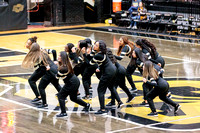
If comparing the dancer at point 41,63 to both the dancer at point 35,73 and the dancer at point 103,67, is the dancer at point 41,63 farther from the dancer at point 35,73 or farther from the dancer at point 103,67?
the dancer at point 103,67

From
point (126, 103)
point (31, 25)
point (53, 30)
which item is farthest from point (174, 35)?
point (126, 103)

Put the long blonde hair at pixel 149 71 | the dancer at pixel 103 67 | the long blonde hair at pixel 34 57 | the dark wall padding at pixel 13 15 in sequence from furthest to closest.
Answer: the dark wall padding at pixel 13 15, the long blonde hair at pixel 34 57, the dancer at pixel 103 67, the long blonde hair at pixel 149 71

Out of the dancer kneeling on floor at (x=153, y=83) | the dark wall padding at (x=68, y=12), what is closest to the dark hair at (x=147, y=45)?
the dancer kneeling on floor at (x=153, y=83)

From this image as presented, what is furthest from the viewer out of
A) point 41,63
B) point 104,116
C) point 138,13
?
point 138,13

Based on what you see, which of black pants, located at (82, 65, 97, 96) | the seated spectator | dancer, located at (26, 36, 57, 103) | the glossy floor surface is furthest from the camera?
the seated spectator

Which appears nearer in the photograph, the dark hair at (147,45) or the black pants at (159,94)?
the black pants at (159,94)

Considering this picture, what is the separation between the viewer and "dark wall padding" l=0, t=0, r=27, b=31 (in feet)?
91.7

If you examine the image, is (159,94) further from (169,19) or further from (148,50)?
(169,19)

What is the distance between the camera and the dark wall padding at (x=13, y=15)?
28.0 meters

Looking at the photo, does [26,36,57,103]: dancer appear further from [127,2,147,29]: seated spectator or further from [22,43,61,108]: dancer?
[127,2,147,29]: seated spectator

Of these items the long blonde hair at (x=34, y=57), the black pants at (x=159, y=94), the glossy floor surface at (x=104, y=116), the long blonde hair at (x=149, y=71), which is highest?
the long blonde hair at (x=34, y=57)

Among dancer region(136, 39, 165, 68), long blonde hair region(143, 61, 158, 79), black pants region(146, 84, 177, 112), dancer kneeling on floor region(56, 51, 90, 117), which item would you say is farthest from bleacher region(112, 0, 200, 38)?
dancer kneeling on floor region(56, 51, 90, 117)

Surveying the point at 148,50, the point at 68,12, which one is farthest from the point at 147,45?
the point at 68,12

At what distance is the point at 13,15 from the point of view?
93.6 feet
